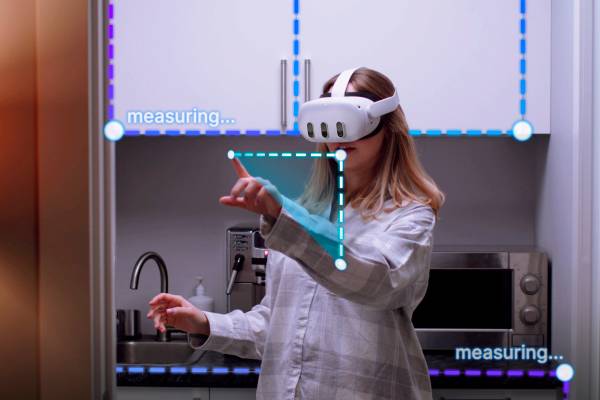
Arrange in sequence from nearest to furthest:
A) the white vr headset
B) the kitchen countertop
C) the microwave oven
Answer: the white vr headset < the kitchen countertop < the microwave oven

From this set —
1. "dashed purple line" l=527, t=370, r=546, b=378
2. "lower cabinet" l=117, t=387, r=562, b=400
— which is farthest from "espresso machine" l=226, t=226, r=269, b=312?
"dashed purple line" l=527, t=370, r=546, b=378

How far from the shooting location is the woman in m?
0.96

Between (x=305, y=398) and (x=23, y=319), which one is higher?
(x=23, y=319)

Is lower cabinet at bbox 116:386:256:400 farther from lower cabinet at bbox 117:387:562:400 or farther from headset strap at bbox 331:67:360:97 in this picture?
headset strap at bbox 331:67:360:97

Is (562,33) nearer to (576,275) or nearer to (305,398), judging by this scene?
(576,275)

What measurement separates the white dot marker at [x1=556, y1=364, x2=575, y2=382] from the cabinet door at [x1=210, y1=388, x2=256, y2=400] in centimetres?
69

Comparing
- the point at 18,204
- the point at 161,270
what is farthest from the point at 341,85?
the point at 161,270

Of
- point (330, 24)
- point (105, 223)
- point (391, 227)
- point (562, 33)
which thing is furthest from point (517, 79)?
point (105, 223)

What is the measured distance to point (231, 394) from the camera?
1.67 m

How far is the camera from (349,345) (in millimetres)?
1006

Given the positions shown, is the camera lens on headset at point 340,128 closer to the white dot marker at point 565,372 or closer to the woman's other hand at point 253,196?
the woman's other hand at point 253,196

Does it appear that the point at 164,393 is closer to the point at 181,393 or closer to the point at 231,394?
the point at 181,393

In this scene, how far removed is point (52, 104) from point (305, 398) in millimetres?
580

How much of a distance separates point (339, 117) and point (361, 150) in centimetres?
14
